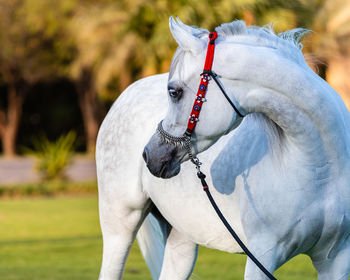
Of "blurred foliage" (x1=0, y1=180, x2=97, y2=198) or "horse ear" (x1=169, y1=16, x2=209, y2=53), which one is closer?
"horse ear" (x1=169, y1=16, x2=209, y2=53)

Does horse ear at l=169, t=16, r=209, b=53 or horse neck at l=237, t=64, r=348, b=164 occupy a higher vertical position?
horse ear at l=169, t=16, r=209, b=53

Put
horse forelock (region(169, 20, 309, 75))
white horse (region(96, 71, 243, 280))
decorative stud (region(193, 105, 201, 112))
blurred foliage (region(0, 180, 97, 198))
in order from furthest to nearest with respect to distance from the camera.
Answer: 1. blurred foliage (region(0, 180, 97, 198))
2. white horse (region(96, 71, 243, 280))
3. horse forelock (region(169, 20, 309, 75))
4. decorative stud (region(193, 105, 201, 112))

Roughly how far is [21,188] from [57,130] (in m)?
15.6

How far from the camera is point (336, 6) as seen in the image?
813 inches

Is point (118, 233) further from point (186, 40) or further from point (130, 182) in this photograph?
point (186, 40)

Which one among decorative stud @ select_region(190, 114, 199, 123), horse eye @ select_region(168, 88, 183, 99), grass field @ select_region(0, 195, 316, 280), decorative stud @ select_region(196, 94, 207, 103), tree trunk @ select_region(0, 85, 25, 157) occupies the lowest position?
grass field @ select_region(0, 195, 316, 280)

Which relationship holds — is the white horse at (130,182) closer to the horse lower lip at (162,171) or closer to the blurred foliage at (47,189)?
the horse lower lip at (162,171)

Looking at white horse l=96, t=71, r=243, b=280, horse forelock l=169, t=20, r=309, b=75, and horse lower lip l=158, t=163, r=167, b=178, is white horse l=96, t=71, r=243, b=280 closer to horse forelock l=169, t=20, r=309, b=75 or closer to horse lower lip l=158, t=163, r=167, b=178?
horse lower lip l=158, t=163, r=167, b=178

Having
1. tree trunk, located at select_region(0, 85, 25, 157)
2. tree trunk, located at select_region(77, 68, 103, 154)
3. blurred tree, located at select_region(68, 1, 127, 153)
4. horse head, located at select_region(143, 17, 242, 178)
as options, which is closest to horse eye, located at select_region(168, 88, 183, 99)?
horse head, located at select_region(143, 17, 242, 178)

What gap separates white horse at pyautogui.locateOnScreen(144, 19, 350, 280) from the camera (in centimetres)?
315

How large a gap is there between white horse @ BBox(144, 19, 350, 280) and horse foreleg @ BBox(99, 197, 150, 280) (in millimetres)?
1131

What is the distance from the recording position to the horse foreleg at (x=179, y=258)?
4.59m

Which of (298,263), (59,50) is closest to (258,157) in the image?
(298,263)

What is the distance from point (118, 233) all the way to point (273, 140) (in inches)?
63.4
